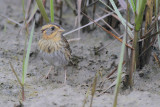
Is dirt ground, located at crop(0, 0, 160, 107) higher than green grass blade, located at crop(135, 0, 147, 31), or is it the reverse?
green grass blade, located at crop(135, 0, 147, 31)

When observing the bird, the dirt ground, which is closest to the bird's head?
the bird

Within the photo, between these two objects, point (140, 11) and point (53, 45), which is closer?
point (140, 11)

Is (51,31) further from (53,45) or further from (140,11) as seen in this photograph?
(140,11)

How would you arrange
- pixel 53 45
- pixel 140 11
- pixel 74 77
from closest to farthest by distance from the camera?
pixel 140 11 → pixel 53 45 → pixel 74 77

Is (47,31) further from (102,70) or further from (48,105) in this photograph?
(48,105)

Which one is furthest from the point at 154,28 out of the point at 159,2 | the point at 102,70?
the point at 102,70

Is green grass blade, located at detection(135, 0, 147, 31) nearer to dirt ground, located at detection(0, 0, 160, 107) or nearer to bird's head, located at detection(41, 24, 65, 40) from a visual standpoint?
dirt ground, located at detection(0, 0, 160, 107)

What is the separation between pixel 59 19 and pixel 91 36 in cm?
70

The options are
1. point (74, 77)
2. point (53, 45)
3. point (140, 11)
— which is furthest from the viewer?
point (74, 77)

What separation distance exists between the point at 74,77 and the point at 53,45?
1.71 feet

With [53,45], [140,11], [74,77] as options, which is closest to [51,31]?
[53,45]

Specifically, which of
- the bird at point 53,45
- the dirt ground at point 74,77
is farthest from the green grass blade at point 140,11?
the bird at point 53,45

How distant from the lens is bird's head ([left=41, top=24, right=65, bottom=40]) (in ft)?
12.8

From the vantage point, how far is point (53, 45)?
3.88 metres
